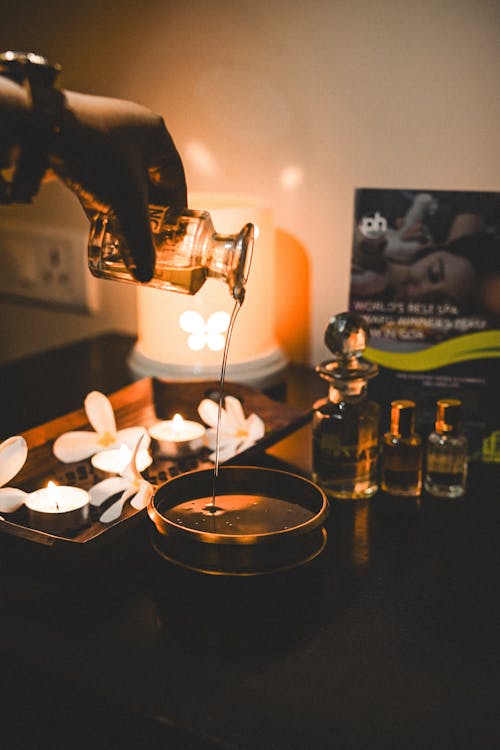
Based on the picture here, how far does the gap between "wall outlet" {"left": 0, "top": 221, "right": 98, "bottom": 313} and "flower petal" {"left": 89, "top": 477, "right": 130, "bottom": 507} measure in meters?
0.66

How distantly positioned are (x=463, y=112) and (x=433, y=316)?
30 centimetres

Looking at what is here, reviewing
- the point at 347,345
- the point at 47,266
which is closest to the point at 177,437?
the point at 347,345

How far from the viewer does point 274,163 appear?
3.69 feet

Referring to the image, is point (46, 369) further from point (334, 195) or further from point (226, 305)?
point (334, 195)

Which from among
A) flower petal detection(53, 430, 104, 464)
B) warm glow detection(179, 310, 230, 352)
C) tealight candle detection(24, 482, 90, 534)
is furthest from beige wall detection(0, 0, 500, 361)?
tealight candle detection(24, 482, 90, 534)

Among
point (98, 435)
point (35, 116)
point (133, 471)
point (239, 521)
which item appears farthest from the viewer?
point (98, 435)

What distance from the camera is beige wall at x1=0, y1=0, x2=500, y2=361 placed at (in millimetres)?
978

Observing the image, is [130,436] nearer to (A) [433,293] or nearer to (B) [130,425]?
(B) [130,425]

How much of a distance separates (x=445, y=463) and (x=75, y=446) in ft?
1.28

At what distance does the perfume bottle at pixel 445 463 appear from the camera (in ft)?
2.52

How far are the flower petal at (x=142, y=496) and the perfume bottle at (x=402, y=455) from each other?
241 millimetres

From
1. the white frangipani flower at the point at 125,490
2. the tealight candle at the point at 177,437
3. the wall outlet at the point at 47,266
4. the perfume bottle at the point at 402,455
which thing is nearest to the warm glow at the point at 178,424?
the tealight candle at the point at 177,437

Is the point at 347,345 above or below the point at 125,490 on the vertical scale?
above

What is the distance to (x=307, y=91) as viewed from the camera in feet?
3.49
